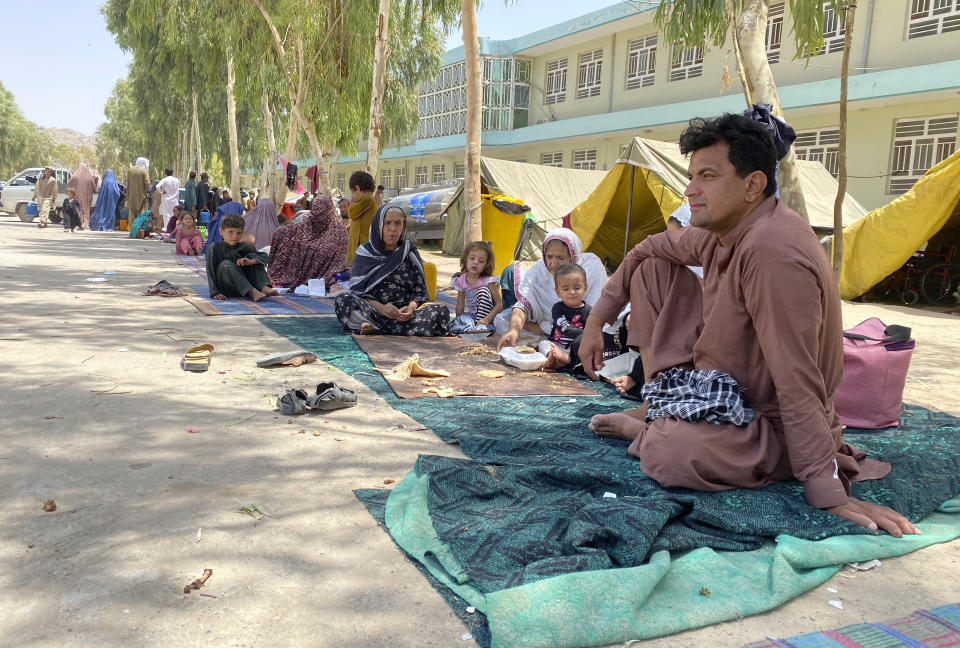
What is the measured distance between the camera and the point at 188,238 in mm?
12969

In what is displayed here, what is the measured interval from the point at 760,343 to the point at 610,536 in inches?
34.5

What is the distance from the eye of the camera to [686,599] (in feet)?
6.32

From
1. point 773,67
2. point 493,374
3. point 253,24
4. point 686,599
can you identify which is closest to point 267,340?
point 493,374

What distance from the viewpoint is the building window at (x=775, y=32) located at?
1661 centimetres

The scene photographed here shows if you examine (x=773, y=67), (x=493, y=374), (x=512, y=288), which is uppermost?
(x=773, y=67)

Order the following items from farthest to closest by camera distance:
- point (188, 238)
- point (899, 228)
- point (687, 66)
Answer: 1. point (687, 66)
2. point (188, 238)
3. point (899, 228)

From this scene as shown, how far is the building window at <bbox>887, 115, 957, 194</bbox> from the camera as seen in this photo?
45.1 feet

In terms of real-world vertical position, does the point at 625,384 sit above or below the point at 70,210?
below

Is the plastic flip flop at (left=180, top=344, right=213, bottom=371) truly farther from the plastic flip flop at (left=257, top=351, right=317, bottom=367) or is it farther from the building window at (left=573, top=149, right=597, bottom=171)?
the building window at (left=573, top=149, right=597, bottom=171)

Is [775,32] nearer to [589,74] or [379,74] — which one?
[589,74]

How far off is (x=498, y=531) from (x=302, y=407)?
171cm

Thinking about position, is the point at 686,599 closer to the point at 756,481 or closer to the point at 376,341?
the point at 756,481

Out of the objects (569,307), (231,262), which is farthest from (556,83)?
(569,307)

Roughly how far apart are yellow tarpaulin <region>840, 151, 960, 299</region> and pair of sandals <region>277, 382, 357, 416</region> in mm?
8330
